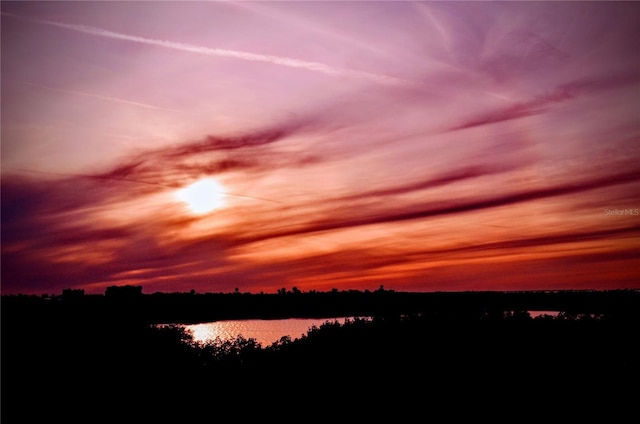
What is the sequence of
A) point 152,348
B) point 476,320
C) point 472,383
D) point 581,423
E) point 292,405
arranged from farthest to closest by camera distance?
point 152,348
point 476,320
point 292,405
point 472,383
point 581,423

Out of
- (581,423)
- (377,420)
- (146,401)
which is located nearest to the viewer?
(581,423)

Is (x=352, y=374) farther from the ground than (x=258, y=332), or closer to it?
farther from the ground

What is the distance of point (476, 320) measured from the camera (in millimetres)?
43250

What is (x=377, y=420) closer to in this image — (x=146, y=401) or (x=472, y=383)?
(x=472, y=383)

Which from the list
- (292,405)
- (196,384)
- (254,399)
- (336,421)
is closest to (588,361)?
(336,421)

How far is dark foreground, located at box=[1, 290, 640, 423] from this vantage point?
25.7 metres

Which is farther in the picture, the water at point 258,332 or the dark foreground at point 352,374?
the water at point 258,332

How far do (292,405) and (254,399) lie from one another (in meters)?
3.86

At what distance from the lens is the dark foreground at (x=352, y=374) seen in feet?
84.3

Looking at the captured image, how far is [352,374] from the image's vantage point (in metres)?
31.9

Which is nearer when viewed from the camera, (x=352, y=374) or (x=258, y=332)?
(x=352, y=374)

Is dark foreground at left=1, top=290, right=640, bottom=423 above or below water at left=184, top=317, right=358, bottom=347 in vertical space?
above

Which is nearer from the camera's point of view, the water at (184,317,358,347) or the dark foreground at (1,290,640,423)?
the dark foreground at (1,290,640,423)

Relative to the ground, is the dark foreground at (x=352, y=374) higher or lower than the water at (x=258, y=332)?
A: higher
